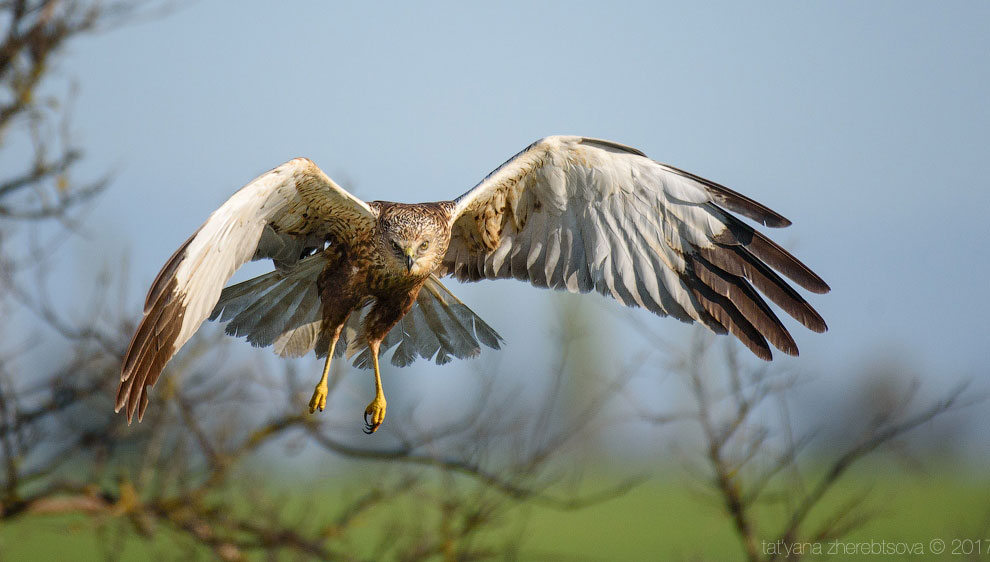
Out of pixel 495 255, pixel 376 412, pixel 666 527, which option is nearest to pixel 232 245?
pixel 376 412

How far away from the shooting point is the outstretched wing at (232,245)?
404 centimetres

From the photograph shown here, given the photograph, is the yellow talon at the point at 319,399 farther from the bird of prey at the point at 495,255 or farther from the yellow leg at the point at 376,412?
the yellow leg at the point at 376,412

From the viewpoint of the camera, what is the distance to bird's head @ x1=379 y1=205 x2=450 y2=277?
4.76 m

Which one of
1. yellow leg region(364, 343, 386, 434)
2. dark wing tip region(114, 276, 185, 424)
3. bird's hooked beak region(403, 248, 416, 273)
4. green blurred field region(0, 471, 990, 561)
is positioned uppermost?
bird's hooked beak region(403, 248, 416, 273)

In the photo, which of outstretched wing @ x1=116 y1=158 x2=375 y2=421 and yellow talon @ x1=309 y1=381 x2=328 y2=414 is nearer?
outstretched wing @ x1=116 y1=158 x2=375 y2=421

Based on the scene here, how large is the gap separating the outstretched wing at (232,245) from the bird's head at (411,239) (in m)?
0.21

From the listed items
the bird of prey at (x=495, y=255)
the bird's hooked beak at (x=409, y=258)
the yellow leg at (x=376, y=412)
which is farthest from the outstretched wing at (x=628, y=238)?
the yellow leg at (x=376, y=412)

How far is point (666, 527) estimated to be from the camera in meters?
26.0

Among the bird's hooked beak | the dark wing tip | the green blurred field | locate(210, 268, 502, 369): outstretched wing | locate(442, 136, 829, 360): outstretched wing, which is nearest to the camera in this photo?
the dark wing tip

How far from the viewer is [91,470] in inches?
332

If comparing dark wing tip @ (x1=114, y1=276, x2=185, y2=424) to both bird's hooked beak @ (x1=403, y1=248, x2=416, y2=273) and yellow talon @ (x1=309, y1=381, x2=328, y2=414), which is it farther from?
bird's hooked beak @ (x1=403, y1=248, x2=416, y2=273)

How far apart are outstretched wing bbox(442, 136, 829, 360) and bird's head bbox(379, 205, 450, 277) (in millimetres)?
306

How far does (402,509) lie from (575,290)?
358 cm

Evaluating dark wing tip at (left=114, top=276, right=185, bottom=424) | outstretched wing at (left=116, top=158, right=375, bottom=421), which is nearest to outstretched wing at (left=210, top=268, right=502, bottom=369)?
outstretched wing at (left=116, top=158, right=375, bottom=421)
